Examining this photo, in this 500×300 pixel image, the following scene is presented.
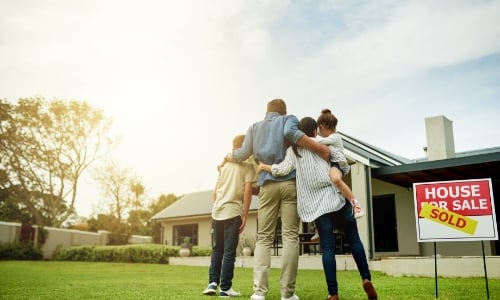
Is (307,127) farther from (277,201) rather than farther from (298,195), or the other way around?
(277,201)

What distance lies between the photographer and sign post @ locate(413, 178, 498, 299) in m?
4.23

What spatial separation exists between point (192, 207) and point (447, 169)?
16.1 meters

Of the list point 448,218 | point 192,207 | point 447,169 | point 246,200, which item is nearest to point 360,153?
point 447,169

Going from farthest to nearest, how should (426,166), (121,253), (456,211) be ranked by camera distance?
(121,253) < (426,166) < (456,211)

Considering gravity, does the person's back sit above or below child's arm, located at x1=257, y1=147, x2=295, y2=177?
below

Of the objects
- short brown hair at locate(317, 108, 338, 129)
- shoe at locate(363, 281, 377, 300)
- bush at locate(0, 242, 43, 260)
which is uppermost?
short brown hair at locate(317, 108, 338, 129)

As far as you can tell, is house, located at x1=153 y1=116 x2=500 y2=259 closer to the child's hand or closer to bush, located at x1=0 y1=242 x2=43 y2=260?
the child's hand

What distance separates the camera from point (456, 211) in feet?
14.4

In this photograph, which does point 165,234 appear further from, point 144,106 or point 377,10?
point 377,10

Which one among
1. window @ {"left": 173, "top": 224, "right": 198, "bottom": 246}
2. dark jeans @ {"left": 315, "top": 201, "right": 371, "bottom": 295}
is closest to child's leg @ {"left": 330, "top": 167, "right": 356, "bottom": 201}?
dark jeans @ {"left": 315, "top": 201, "right": 371, "bottom": 295}

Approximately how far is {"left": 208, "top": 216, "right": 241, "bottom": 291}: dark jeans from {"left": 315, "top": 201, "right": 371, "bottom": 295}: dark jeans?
1.17 m

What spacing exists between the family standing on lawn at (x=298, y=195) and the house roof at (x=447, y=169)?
7115 mm

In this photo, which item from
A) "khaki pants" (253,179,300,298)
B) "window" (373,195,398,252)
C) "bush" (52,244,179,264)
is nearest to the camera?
"khaki pants" (253,179,300,298)

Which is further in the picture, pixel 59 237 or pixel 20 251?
pixel 59 237
